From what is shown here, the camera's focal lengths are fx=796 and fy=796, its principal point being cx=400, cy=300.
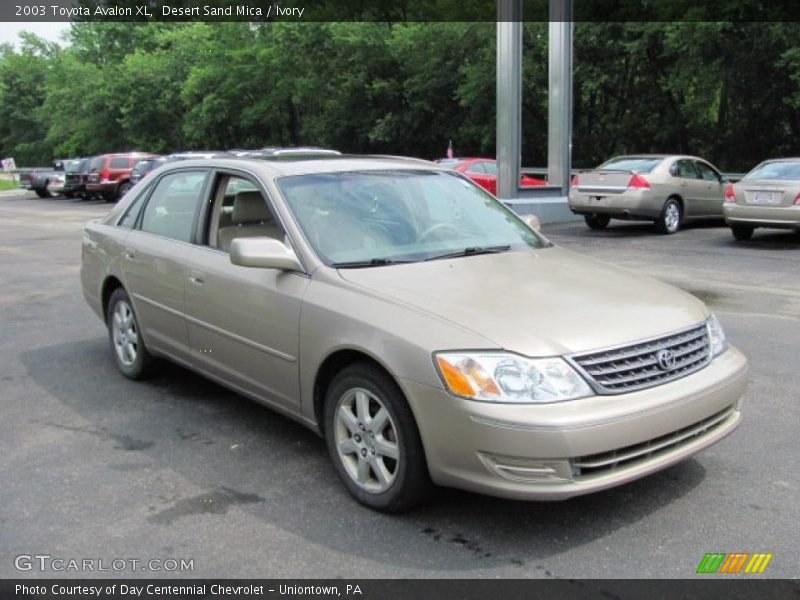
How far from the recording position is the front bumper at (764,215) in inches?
500

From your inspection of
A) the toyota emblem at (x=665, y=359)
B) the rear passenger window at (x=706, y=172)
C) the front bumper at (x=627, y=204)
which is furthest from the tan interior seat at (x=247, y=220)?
the rear passenger window at (x=706, y=172)

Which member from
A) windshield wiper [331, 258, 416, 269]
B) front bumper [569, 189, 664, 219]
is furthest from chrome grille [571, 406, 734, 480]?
front bumper [569, 189, 664, 219]

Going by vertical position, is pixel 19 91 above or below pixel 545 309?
above

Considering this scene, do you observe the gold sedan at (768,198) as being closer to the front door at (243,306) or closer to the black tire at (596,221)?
the black tire at (596,221)

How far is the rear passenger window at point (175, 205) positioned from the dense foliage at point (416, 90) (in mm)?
21898

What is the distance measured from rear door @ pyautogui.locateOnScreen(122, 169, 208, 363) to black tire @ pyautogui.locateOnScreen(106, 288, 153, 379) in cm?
15

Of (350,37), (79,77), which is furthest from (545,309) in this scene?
(79,77)

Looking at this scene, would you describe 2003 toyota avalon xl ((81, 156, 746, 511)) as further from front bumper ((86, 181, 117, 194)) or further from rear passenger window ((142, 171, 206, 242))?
front bumper ((86, 181, 117, 194))

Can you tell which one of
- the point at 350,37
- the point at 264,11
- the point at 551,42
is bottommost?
the point at 551,42

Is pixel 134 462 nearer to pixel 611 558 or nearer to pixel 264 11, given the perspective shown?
pixel 611 558

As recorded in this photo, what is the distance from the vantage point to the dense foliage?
26.5 meters

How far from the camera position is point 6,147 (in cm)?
7731

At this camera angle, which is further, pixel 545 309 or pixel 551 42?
pixel 551 42

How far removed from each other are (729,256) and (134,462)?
1028 cm
